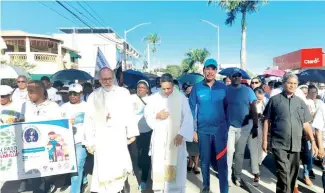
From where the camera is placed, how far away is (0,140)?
407 cm

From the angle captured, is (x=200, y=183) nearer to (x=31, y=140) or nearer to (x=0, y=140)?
(x=31, y=140)

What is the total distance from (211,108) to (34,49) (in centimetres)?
3123

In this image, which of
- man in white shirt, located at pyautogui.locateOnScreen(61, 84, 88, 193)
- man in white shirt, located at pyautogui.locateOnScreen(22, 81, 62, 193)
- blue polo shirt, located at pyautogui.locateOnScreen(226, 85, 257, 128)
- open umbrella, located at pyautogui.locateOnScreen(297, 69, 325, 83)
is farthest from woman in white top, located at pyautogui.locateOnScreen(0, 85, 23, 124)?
open umbrella, located at pyautogui.locateOnScreen(297, 69, 325, 83)

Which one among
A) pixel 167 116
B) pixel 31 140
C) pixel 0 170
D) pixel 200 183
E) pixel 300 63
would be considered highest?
pixel 300 63

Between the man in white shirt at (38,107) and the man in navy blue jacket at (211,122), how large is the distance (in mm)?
2183

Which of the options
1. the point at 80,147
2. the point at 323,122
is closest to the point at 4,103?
the point at 80,147

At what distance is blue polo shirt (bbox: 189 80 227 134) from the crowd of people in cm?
2

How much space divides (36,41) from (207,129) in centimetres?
3003

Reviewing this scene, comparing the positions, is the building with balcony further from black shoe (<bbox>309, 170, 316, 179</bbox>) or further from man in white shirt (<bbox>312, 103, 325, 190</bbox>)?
man in white shirt (<bbox>312, 103, 325, 190</bbox>)

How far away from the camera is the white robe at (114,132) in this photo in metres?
3.96

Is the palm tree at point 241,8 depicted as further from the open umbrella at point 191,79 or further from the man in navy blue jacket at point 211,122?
the man in navy blue jacket at point 211,122

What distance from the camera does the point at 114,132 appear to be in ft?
13.0

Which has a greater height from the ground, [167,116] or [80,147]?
[167,116]

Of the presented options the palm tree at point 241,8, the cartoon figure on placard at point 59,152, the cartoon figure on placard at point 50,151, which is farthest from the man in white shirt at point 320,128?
the palm tree at point 241,8
